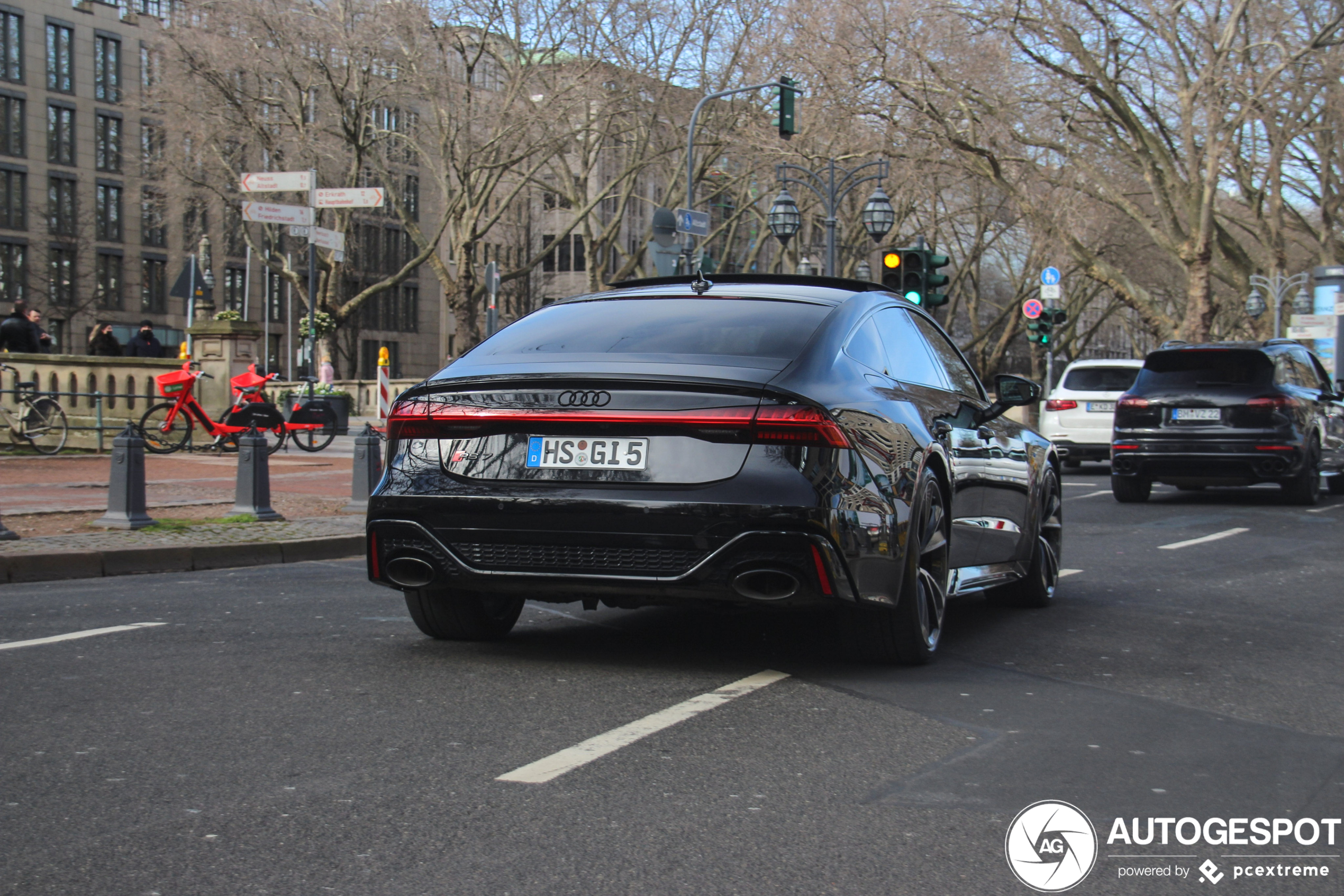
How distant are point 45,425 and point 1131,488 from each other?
45.1ft


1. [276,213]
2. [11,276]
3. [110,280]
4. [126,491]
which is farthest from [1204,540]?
[110,280]

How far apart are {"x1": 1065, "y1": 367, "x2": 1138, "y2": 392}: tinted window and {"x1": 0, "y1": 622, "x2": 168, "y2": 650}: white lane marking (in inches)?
711

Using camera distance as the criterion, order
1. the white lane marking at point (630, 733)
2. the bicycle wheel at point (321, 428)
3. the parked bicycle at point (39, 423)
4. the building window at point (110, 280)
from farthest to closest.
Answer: the building window at point (110, 280) < the bicycle wheel at point (321, 428) < the parked bicycle at point (39, 423) < the white lane marking at point (630, 733)

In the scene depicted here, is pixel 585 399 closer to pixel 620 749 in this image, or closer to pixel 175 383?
pixel 620 749

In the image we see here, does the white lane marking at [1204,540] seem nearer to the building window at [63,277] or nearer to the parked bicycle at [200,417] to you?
the parked bicycle at [200,417]

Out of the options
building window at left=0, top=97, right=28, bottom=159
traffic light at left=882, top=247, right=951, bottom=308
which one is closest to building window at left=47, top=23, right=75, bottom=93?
building window at left=0, top=97, right=28, bottom=159

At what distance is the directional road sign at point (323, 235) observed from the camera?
20250 mm

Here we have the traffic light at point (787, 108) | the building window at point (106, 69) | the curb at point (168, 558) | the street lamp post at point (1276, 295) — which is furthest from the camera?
the building window at point (106, 69)

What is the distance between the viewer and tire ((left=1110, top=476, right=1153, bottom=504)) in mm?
16328

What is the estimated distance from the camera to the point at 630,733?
15.0 ft

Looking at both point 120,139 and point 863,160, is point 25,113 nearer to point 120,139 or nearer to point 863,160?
point 120,139

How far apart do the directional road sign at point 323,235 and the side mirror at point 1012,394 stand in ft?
46.1

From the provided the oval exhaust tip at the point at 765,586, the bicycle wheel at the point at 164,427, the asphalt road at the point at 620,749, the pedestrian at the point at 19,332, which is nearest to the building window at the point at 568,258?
the pedestrian at the point at 19,332

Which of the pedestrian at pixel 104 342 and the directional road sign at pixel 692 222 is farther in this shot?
the pedestrian at pixel 104 342
